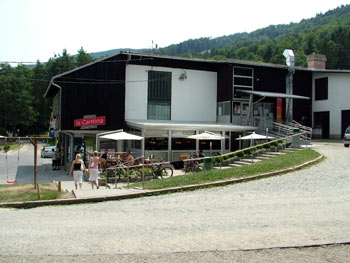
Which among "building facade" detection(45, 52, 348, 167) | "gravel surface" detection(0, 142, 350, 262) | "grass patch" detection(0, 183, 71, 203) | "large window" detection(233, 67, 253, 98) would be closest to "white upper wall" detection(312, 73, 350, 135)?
"building facade" detection(45, 52, 348, 167)

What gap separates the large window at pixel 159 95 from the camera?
28.2 m

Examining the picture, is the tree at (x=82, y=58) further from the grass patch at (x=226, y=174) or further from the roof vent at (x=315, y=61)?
the grass patch at (x=226, y=174)

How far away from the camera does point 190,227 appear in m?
8.01

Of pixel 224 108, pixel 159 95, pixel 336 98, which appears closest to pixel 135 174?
pixel 159 95

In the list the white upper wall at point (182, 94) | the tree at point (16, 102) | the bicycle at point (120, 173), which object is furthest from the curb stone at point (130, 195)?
the tree at point (16, 102)

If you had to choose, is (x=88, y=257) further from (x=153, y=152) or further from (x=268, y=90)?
(x=268, y=90)

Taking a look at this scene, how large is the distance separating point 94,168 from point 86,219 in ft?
19.9

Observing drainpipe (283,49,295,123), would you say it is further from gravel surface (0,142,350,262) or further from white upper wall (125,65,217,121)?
gravel surface (0,142,350,262)

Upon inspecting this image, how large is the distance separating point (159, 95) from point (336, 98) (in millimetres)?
14885

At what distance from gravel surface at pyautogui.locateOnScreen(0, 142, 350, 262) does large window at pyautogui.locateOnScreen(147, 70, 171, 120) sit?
15981 mm

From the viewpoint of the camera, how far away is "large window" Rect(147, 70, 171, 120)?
2819cm

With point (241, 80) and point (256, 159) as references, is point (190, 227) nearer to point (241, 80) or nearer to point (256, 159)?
point (256, 159)

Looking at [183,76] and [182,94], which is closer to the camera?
[183,76]

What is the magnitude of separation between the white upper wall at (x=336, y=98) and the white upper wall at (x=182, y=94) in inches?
386
